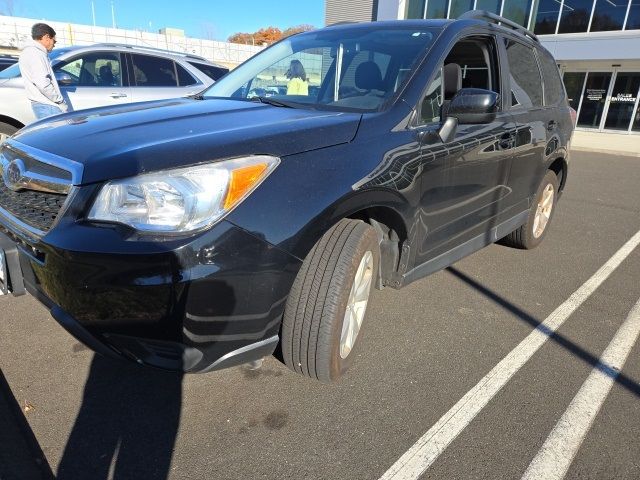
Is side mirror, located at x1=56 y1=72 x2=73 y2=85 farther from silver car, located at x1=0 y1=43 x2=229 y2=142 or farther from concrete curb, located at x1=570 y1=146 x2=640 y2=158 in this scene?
concrete curb, located at x1=570 y1=146 x2=640 y2=158

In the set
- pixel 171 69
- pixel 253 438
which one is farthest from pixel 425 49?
pixel 171 69

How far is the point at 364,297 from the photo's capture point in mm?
2516

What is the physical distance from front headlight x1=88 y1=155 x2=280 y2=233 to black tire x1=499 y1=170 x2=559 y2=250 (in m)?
3.30

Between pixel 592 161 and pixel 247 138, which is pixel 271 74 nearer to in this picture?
pixel 247 138

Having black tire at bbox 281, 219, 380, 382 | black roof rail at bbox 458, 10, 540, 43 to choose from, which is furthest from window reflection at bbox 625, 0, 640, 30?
black tire at bbox 281, 219, 380, 382

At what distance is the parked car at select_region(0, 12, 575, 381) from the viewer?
1.72 meters

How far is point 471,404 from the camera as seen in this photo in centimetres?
233

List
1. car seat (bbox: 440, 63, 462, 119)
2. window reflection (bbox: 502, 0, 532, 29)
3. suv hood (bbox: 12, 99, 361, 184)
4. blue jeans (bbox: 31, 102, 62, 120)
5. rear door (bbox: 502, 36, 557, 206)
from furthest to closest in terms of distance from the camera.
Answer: window reflection (bbox: 502, 0, 532, 29), blue jeans (bbox: 31, 102, 62, 120), rear door (bbox: 502, 36, 557, 206), car seat (bbox: 440, 63, 462, 119), suv hood (bbox: 12, 99, 361, 184)

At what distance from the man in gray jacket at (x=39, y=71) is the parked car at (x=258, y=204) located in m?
3.07

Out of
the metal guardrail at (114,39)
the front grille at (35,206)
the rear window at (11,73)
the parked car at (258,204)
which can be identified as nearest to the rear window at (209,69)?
the rear window at (11,73)

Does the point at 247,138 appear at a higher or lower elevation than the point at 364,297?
higher

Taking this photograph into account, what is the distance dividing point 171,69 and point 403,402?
20.7 ft

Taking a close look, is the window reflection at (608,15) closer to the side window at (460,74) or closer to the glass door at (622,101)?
the glass door at (622,101)

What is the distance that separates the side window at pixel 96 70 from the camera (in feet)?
21.1
